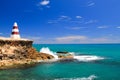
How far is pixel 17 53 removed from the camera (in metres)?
58.5

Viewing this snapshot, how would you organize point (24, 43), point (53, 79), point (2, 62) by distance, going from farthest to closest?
point (24, 43) < point (2, 62) < point (53, 79)

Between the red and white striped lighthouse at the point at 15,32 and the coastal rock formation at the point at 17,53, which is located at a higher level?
the red and white striped lighthouse at the point at 15,32

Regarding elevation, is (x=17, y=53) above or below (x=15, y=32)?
below

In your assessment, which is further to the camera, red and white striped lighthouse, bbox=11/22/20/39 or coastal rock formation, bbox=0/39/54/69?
red and white striped lighthouse, bbox=11/22/20/39

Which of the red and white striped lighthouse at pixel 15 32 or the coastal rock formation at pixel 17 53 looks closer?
the coastal rock formation at pixel 17 53

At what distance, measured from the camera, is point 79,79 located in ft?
122

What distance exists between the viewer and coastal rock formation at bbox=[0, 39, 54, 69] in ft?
181

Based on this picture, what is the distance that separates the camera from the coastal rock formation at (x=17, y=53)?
55.2 meters

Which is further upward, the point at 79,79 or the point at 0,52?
the point at 0,52

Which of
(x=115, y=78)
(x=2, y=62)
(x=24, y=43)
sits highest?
(x=24, y=43)

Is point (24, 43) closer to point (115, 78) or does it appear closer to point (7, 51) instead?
point (7, 51)

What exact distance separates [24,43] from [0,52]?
26.0 feet

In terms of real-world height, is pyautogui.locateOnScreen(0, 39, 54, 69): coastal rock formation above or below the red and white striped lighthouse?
below

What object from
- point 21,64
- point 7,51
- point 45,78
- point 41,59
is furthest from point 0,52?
point 45,78
